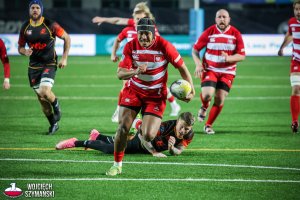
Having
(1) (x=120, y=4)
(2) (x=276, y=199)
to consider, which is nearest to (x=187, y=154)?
(2) (x=276, y=199)

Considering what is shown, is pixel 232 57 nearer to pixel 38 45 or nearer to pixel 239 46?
pixel 239 46

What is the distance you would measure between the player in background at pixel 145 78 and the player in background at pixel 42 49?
12.6 ft

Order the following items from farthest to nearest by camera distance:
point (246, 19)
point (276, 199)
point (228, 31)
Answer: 1. point (246, 19)
2. point (228, 31)
3. point (276, 199)

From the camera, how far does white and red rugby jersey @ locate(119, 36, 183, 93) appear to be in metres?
9.83

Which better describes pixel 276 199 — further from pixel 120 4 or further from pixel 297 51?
pixel 120 4

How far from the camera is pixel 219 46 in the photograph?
14.3m

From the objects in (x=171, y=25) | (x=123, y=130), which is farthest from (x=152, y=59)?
(x=171, y=25)

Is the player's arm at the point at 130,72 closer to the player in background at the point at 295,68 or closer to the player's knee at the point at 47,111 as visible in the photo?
the player's knee at the point at 47,111

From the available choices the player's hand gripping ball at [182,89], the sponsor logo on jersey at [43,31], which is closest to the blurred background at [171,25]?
the sponsor logo on jersey at [43,31]

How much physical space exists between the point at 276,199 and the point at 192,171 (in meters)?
1.90

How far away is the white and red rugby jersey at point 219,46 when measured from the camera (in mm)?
14281

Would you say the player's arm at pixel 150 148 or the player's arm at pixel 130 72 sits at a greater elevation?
the player's arm at pixel 130 72

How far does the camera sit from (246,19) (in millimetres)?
36719

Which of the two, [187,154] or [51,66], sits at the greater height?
[51,66]
